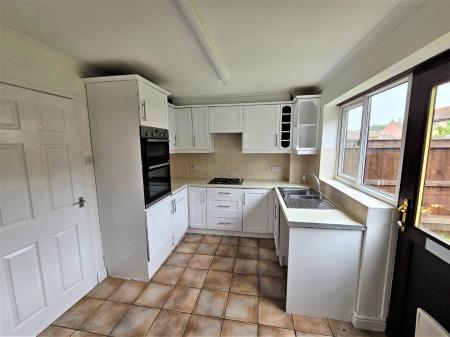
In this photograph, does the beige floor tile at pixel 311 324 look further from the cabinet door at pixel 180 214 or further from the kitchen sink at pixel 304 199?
the cabinet door at pixel 180 214

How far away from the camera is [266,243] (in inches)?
113

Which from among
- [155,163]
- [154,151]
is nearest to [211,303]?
[155,163]

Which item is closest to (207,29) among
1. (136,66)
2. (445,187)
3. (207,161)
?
(136,66)

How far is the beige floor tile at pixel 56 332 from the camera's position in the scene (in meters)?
1.51

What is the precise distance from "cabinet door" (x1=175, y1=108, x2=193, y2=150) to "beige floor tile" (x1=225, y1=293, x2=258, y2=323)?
2228 millimetres

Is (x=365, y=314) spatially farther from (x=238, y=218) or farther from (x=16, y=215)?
(x=16, y=215)

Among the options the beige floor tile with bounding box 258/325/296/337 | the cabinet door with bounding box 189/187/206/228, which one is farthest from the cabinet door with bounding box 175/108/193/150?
the beige floor tile with bounding box 258/325/296/337

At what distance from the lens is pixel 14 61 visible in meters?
1.34

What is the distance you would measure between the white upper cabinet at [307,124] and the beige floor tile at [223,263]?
5.80ft

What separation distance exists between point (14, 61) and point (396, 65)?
256cm

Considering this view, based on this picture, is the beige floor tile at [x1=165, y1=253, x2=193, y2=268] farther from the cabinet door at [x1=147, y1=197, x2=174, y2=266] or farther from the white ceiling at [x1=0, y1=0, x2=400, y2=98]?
A: the white ceiling at [x1=0, y1=0, x2=400, y2=98]

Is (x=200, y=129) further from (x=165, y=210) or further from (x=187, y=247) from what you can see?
(x=187, y=247)

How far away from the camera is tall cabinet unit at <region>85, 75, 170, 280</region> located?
184 cm

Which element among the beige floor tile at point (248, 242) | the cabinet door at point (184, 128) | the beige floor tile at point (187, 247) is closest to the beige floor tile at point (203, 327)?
Answer: the beige floor tile at point (187, 247)
